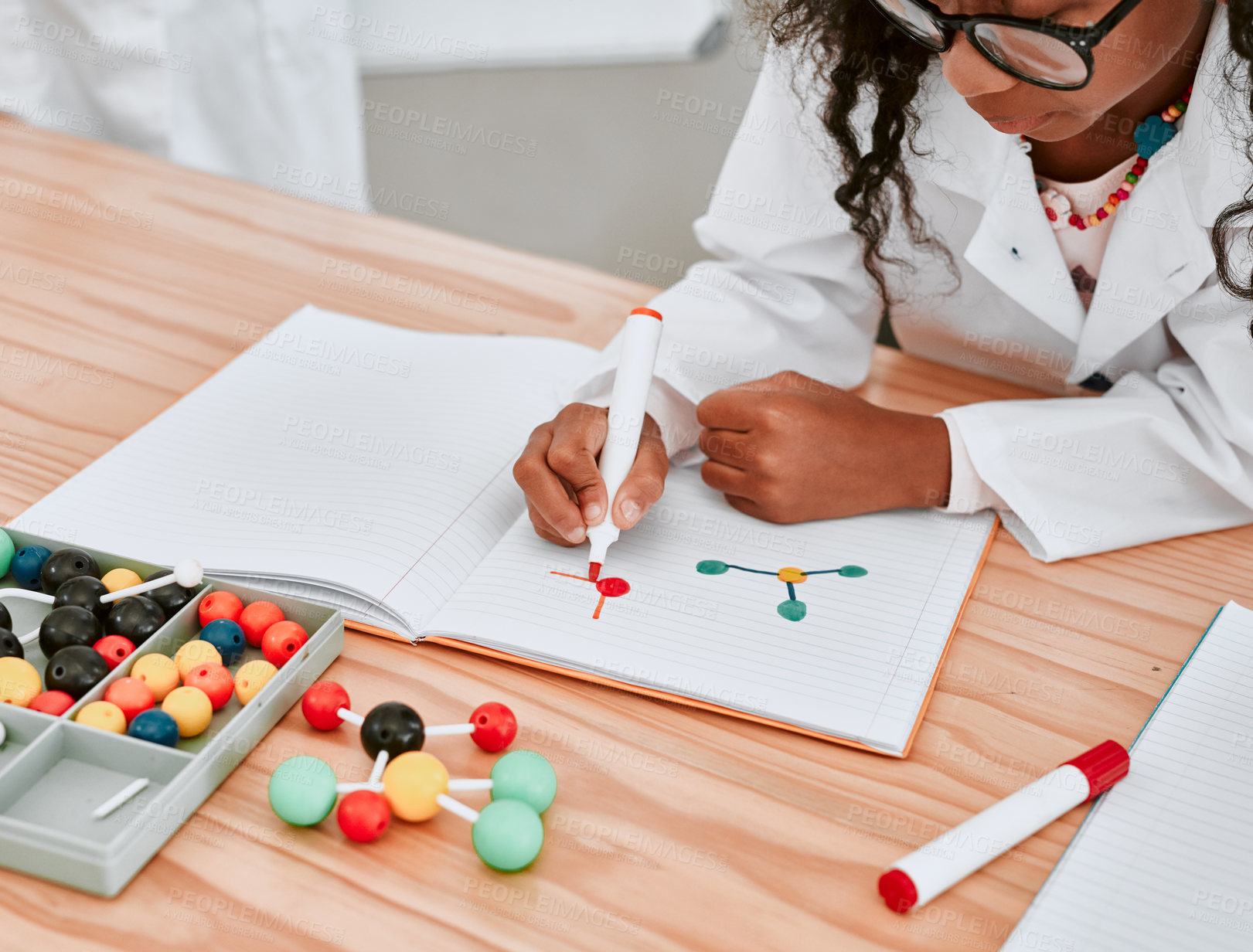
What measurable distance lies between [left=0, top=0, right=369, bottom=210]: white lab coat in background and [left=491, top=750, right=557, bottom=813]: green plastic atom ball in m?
1.12

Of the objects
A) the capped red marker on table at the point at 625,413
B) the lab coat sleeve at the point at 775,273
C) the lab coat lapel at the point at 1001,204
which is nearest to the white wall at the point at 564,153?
the lab coat sleeve at the point at 775,273

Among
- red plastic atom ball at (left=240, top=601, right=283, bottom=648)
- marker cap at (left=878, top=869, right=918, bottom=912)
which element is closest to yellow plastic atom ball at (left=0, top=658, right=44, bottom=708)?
red plastic atom ball at (left=240, top=601, right=283, bottom=648)

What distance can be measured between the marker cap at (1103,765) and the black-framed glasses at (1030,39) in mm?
400

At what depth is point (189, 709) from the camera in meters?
0.59

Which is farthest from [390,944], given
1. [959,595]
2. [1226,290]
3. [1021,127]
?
[1226,290]

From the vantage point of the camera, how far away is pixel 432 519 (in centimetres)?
80

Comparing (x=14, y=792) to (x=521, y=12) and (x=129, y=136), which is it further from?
(x=521, y=12)

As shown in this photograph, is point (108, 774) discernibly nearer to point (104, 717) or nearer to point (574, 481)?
point (104, 717)

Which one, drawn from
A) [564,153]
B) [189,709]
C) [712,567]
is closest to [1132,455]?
[712,567]

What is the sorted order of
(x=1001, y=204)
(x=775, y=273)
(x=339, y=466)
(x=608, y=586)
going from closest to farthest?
(x=608, y=586), (x=339, y=466), (x=1001, y=204), (x=775, y=273)

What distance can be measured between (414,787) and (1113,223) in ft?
2.51

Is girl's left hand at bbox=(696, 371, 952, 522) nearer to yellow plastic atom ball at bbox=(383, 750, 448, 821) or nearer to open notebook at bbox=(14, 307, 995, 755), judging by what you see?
open notebook at bbox=(14, 307, 995, 755)

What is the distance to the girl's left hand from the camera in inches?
32.8

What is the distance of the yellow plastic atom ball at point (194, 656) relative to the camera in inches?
24.5
